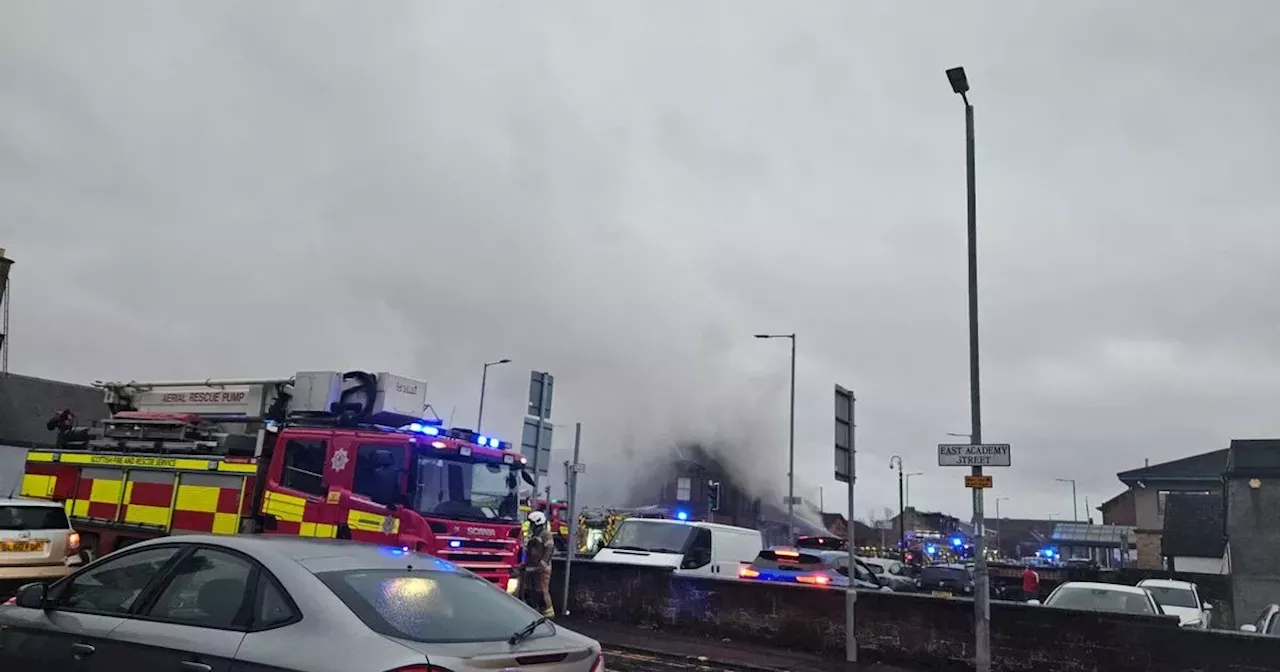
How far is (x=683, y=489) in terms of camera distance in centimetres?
6169

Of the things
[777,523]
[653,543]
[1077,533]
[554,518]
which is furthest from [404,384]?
[1077,533]

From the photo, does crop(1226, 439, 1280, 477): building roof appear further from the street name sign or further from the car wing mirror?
the car wing mirror

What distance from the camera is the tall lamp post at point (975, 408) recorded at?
33.4ft

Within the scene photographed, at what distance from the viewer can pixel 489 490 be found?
11.2 metres

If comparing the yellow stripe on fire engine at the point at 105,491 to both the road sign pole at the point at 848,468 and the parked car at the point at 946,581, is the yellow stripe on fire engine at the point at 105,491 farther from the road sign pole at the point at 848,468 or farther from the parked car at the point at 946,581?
the parked car at the point at 946,581

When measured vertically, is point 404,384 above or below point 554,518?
above

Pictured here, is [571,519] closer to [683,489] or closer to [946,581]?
[946,581]

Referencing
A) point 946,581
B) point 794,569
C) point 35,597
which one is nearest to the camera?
point 35,597

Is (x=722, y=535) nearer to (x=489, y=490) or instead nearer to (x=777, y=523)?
(x=489, y=490)

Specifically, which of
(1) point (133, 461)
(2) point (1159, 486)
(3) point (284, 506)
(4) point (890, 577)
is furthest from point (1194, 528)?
(1) point (133, 461)

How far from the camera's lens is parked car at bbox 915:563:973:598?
82.7 ft

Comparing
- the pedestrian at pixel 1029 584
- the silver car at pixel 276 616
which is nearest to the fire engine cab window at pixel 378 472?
the silver car at pixel 276 616

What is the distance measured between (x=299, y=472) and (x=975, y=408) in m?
8.79

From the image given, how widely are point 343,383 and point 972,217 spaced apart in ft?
29.9
